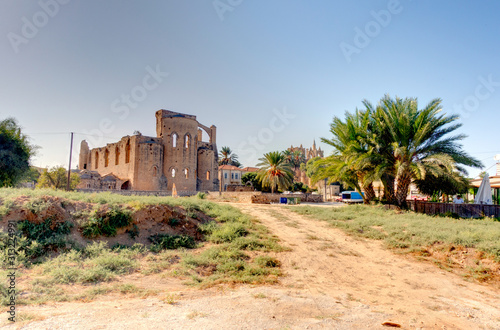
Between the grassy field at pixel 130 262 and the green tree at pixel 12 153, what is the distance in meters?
10.7

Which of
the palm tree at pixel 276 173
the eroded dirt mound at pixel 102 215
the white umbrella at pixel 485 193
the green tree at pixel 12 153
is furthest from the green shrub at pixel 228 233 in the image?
the palm tree at pixel 276 173

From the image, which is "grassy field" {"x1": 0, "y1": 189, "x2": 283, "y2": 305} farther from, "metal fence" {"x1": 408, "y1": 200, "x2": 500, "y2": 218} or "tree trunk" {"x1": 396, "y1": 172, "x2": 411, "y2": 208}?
"metal fence" {"x1": 408, "y1": 200, "x2": 500, "y2": 218}

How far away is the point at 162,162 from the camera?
39219mm

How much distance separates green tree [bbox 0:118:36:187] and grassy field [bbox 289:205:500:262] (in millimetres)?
19361

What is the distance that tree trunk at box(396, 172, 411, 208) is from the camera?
55.3 feet

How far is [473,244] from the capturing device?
31.9 feet

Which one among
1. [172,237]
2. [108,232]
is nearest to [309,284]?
[172,237]

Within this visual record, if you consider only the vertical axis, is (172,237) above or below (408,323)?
above

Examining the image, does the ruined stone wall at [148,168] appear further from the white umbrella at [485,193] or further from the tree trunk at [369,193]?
the white umbrella at [485,193]

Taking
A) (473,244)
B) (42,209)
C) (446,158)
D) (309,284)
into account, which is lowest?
(309,284)

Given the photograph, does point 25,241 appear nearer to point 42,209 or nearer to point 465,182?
point 42,209

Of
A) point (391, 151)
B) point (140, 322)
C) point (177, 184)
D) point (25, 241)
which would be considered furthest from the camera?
point (177, 184)

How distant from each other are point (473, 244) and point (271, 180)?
2574 cm

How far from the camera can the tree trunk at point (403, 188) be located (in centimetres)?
1686
